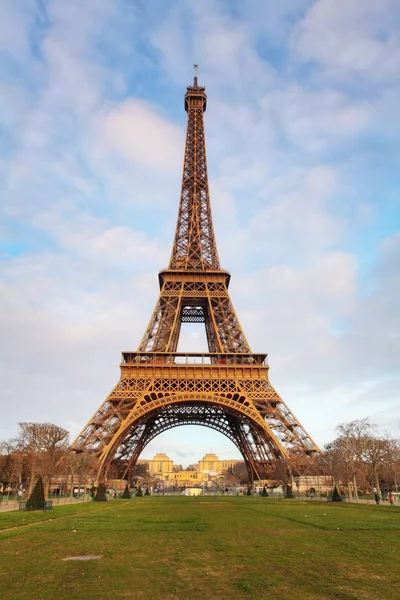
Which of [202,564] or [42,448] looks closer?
[202,564]

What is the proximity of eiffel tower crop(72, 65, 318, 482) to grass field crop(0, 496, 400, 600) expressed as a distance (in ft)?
88.8

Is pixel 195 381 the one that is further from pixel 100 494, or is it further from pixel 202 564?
pixel 202 564

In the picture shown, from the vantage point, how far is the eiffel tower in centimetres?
4350

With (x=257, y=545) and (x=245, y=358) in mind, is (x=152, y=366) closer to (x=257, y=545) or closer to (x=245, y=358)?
(x=245, y=358)

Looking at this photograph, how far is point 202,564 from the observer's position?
980 cm

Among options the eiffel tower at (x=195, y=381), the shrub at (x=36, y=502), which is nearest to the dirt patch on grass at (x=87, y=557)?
the shrub at (x=36, y=502)

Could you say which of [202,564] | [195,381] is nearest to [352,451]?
[195,381]

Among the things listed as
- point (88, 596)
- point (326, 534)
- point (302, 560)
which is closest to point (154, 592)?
point (88, 596)

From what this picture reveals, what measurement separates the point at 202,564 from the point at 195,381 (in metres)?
37.6

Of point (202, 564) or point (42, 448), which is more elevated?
point (42, 448)

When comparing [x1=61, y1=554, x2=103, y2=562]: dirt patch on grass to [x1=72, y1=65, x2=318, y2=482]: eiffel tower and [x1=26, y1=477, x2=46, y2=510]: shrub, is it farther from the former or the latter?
[x1=72, y1=65, x2=318, y2=482]: eiffel tower

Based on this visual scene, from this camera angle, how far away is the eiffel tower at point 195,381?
4350 cm

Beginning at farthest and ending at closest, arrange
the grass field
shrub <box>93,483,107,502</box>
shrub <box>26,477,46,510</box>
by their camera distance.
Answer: shrub <box>93,483,107,502</box>
shrub <box>26,477,46,510</box>
the grass field

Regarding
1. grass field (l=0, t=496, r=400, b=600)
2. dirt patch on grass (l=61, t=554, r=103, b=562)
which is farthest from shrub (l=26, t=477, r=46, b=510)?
dirt patch on grass (l=61, t=554, r=103, b=562)
